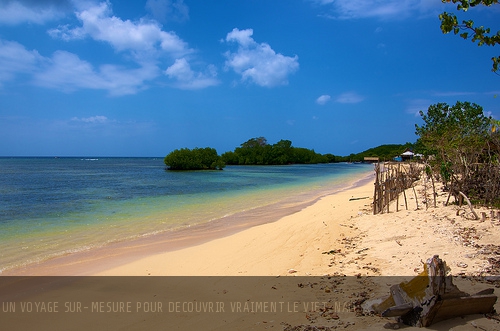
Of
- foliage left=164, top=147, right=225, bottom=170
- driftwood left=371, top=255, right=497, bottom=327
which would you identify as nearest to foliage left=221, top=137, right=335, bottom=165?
foliage left=164, top=147, right=225, bottom=170

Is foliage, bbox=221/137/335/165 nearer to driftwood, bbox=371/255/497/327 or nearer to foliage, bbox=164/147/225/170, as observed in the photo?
foliage, bbox=164/147/225/170

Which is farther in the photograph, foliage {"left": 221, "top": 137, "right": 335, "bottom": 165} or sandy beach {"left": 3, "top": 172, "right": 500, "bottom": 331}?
foliage {"left": 221, "top": 137, "right": 335, "bottom": 165}

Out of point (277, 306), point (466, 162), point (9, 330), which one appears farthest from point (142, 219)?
point (466, 162)

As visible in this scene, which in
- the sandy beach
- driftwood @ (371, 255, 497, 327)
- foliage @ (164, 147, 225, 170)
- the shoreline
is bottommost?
the shoreline

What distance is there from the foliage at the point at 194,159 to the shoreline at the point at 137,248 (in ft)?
136

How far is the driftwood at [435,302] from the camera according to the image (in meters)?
2.86

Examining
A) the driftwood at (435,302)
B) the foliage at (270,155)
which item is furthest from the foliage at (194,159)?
the driftwood at (435,302)

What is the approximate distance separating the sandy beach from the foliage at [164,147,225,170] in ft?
145

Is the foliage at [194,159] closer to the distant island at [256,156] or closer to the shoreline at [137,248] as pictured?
the distant island at [256,156]

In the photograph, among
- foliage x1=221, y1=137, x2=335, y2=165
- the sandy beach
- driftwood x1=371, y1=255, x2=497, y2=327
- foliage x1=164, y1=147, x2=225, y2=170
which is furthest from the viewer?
foliage x1=221, y1=137, x2=335, y2=165

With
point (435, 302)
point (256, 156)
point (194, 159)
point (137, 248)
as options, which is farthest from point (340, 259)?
point (256, 156)

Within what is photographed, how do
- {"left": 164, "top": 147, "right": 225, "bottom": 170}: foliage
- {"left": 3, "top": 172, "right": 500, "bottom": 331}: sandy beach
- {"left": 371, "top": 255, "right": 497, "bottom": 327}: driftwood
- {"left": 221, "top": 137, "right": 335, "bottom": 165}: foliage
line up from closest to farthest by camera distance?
{"left": 371, "top": 255, "right": 497, "bottom": 327}: driftwood, {"left": 3, "top": 172, "right": 500, "bottom": 331}: sandy beach, {"left": 164, "top": 147, "right": 225, "bottom": 170}: foliage, {"left": 221, "top": 137, "right": 335, "bottom": 165}: foliage

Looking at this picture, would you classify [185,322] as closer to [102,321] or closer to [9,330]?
[102,321]

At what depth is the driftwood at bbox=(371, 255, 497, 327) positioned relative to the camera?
2.86 metres
